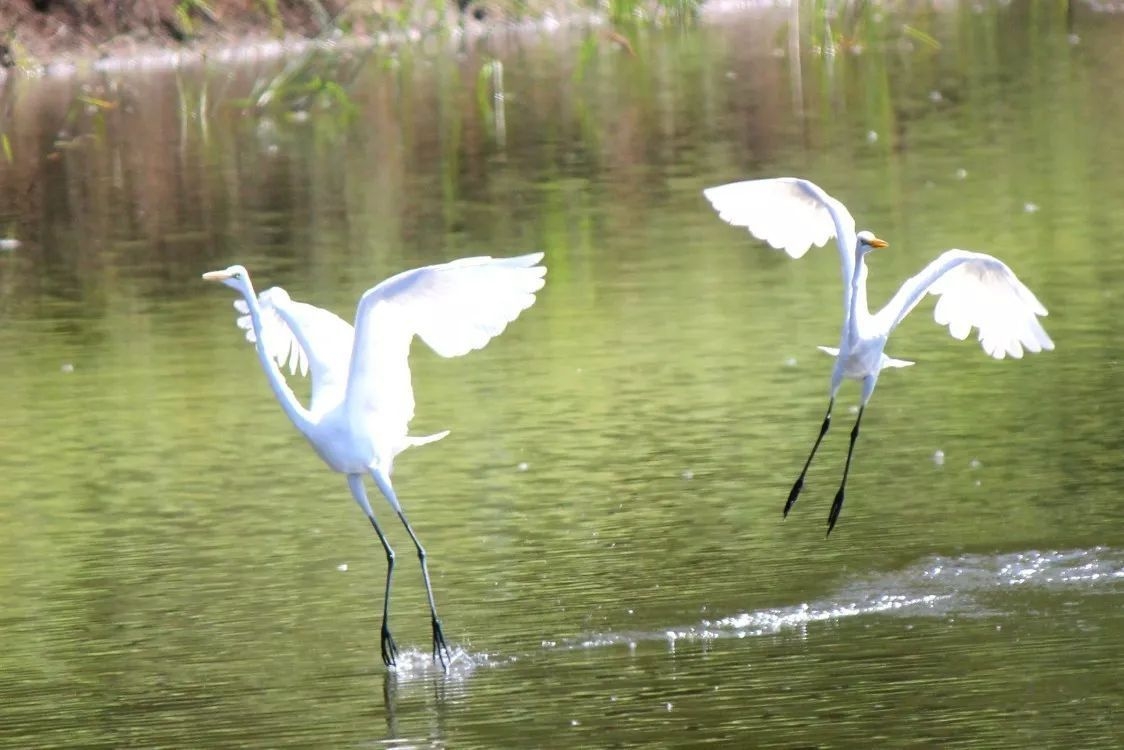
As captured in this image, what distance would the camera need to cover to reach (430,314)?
807 centimetres

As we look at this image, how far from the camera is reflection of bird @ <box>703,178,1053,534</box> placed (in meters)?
9.25

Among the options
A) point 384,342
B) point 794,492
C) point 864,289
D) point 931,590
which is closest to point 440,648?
point 384,342

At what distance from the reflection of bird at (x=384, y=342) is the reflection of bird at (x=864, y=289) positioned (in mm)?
1755

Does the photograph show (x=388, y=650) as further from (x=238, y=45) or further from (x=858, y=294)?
(x=238, y=45)

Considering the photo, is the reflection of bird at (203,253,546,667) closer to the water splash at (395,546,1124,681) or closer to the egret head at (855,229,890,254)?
the water splash at (395,546,1124,681)

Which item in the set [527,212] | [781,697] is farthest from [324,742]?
[527,212]

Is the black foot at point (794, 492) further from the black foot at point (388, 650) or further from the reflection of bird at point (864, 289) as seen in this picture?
the black foot at point (388, 650)

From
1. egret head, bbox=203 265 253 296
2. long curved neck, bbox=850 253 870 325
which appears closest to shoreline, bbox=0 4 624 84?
long curved neck, bbox=850 253 870 325

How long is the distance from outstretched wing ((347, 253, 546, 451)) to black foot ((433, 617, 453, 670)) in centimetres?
84

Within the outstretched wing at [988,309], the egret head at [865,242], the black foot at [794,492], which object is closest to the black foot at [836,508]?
the black foot at [794,492]

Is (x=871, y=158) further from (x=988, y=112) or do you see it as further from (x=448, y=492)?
(x=448, y=492)

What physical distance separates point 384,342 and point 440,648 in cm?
114

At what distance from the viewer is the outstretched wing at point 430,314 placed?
25.8 ft

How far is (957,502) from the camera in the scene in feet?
31.5
